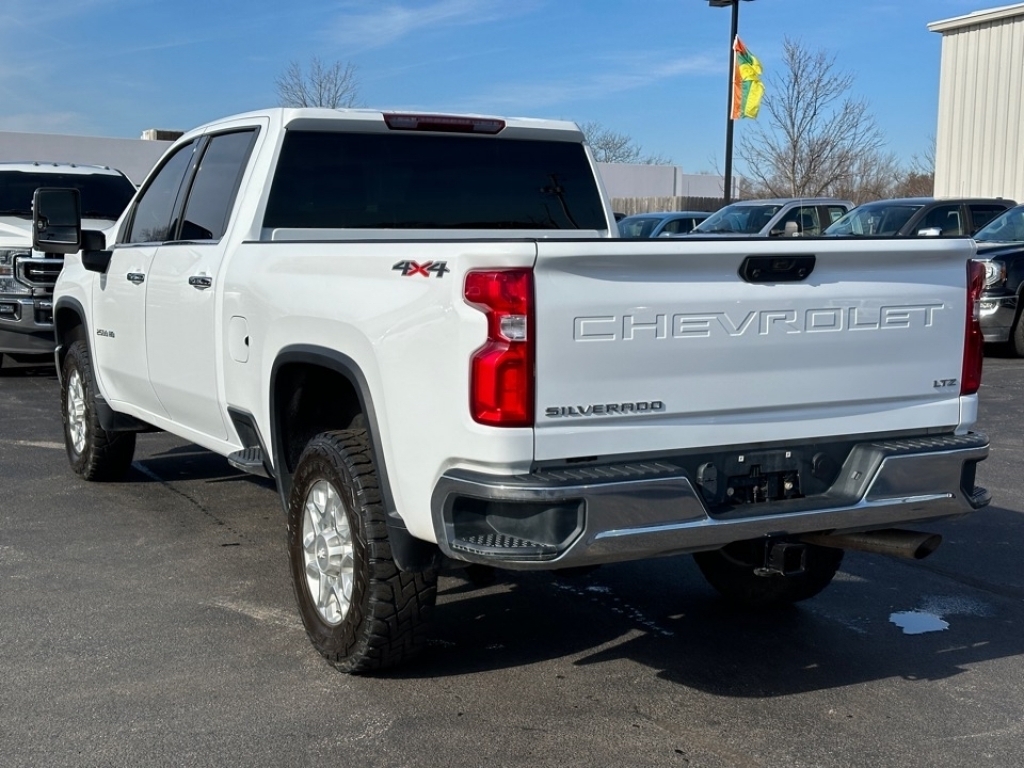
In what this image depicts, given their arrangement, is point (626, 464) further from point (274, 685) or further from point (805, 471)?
point (274, 685)

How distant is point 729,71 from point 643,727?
1005 inches

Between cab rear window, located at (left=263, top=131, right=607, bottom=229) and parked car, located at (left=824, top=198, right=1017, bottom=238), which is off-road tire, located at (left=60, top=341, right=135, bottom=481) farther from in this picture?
parked car, located at (left=824, top=198, right=1017, bottom=238)

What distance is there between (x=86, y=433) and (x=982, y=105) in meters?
26.9

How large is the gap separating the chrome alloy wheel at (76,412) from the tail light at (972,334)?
507cm

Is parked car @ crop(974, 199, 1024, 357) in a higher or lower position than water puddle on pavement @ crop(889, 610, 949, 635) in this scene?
higher

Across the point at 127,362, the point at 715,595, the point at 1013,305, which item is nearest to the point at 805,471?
the point at 715,595

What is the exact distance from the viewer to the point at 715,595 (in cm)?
554

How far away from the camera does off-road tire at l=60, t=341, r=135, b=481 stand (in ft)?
24.0

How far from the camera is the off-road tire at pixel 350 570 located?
421cm

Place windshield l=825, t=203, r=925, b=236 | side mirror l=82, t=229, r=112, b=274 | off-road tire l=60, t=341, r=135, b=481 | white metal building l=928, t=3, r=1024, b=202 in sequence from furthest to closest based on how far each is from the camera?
white metal building l=928, t=3, r=1024, b=202, windshield l=825, t=203, r=925, b=236, off-road tire l=60, t=341, r=135, b=481, side mirror l=82, t=229, r=112, b=274

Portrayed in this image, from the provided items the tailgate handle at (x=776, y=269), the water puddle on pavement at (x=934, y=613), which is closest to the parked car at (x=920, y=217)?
the water puddle on pavement at (x=934, y=613)

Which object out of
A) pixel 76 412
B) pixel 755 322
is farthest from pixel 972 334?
pixel 76 412

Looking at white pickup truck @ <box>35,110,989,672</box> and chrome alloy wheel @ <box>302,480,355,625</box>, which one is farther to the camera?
chrome alloy wheel @ <box>302,480,355,625</box>

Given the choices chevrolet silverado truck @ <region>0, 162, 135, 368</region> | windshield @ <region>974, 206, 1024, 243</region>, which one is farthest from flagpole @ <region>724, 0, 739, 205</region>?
chevrolet silverado truck @ <region>0, 162, 135, 368</region>
